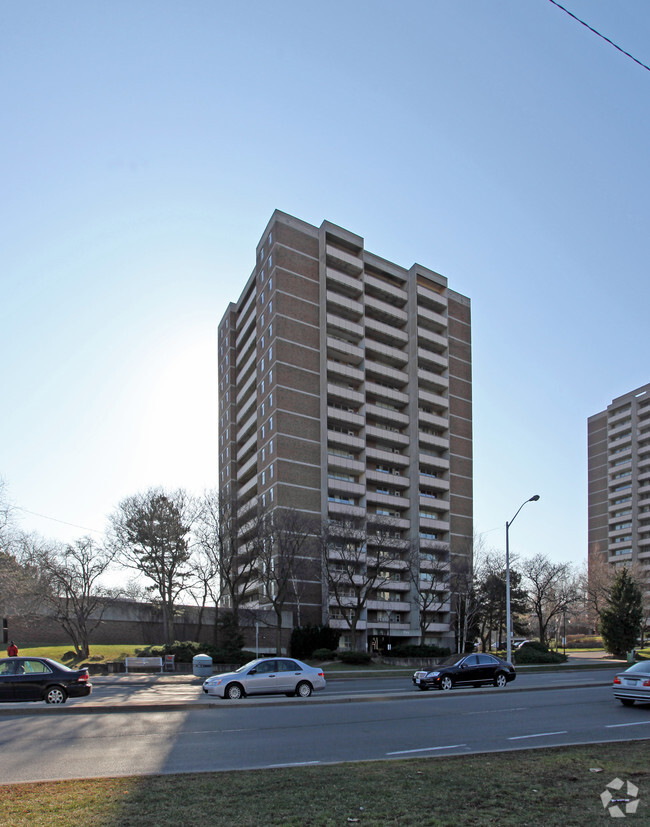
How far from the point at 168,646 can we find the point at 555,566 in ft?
168

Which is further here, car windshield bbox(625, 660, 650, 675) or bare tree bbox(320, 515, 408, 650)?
bare tree bbox(320, 515, 408, 650)

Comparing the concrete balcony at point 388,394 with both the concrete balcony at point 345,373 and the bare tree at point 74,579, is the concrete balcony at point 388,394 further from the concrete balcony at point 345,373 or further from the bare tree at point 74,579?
the bare tree at point 74,579

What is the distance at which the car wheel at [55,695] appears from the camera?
21406 mm

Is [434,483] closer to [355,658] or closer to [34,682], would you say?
[355,658]

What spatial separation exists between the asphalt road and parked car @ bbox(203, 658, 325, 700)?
225 cm

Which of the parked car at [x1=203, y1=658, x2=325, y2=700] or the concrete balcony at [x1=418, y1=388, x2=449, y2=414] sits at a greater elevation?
the concrete balcony at [x1=418, y1=388, x2=449, y2=414]

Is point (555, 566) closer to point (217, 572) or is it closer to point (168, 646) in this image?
point (217, 572)

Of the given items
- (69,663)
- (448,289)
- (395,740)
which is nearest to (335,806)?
(395,740)

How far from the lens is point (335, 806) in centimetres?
815

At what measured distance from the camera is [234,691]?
2372cm

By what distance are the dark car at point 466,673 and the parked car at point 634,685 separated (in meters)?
7.65

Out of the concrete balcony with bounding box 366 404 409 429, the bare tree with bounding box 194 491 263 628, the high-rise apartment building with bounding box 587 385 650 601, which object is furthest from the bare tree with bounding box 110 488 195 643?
the high-rise apartment building with bounding box 587 385 650 601

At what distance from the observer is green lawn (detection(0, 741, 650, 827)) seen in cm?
759

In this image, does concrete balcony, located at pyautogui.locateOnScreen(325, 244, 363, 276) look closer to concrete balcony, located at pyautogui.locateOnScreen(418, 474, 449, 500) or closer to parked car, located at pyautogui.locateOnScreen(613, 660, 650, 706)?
concrete balcony, located at pyautogui.locateOnScreen(418, 474, 449, 500)
